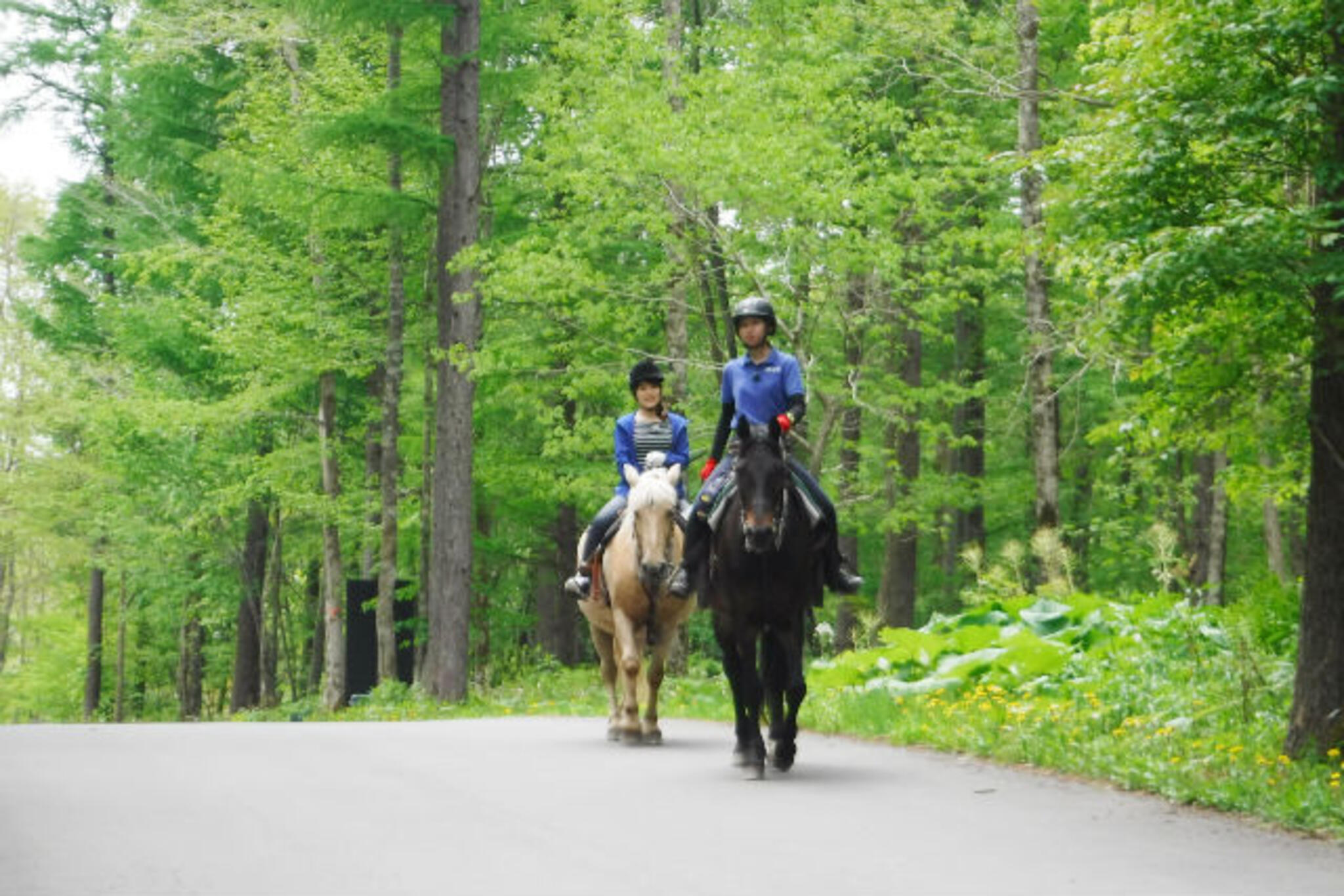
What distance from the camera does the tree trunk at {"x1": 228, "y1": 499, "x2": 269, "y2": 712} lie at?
35531 millimetres

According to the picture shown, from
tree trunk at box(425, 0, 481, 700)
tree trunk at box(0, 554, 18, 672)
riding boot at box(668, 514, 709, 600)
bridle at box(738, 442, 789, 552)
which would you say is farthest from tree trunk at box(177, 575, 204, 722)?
bridle at box(738, 442, 789, 552)

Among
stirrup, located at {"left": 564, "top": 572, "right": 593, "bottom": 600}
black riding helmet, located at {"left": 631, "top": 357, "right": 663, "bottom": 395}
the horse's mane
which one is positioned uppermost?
black riding helmet, located at {"left": 631, "top": 357, "right": 663, "bottom": 395}

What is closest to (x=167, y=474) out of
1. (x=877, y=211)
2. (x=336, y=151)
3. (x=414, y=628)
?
(x=414, y=628)

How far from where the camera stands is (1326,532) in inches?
359

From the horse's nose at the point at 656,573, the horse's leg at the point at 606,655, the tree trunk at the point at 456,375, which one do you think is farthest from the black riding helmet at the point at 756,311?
the tree trunk at the point at 456,375

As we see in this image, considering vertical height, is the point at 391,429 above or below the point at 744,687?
above

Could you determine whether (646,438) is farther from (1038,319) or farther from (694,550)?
(1038,319)

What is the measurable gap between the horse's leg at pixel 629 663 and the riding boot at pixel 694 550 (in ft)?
6.93

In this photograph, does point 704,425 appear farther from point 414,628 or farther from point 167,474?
point 167,474

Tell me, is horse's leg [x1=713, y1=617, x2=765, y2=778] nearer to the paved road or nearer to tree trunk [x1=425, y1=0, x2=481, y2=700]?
the paved road

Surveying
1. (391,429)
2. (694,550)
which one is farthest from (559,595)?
(694,550)

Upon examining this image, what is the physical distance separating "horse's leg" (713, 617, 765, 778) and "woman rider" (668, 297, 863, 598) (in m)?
0.52

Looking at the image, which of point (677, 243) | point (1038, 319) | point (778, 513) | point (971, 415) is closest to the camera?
point (778, 513)

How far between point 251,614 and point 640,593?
84.1ft
